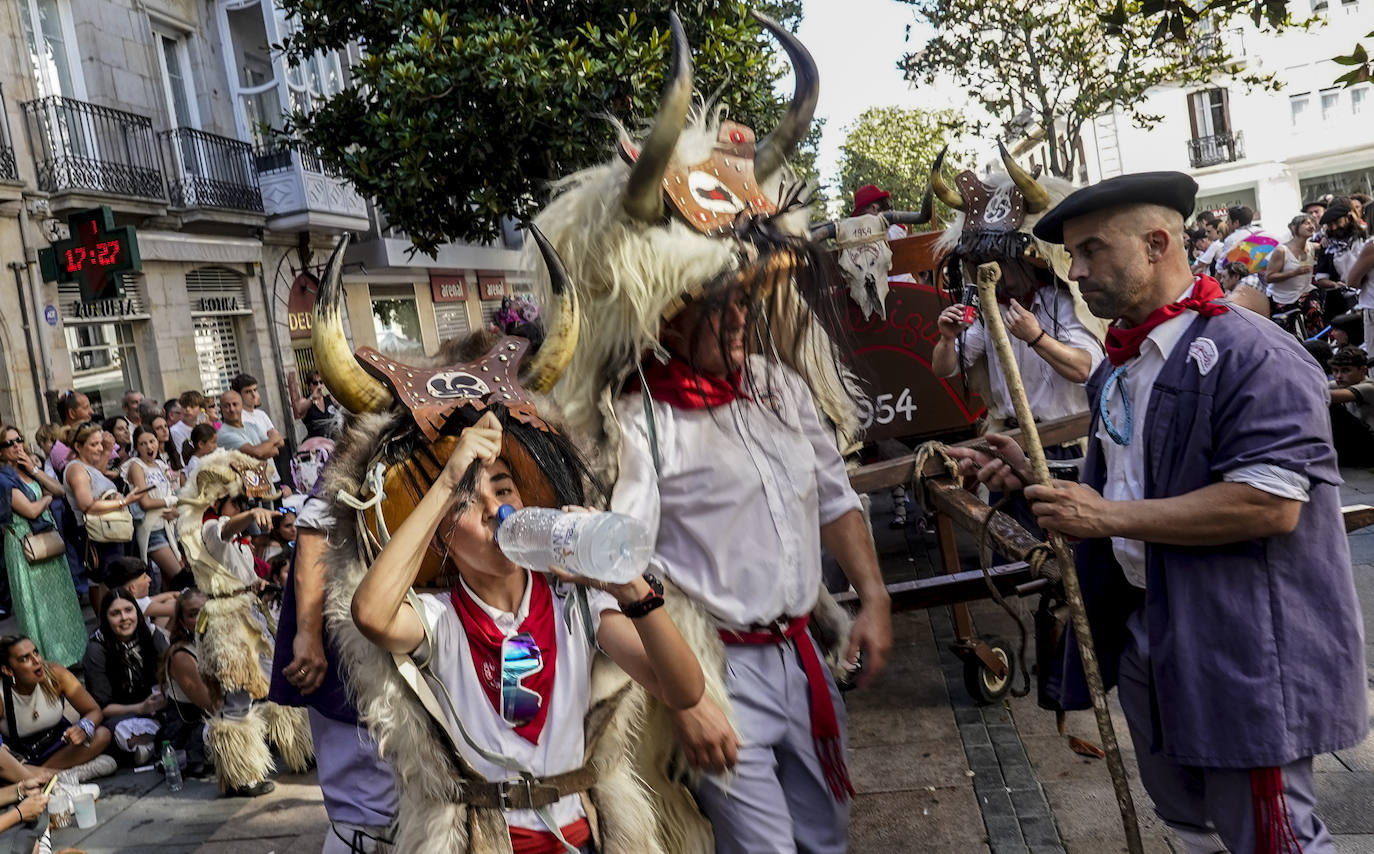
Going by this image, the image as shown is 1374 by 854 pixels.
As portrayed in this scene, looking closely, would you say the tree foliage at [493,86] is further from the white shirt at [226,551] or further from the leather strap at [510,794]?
the leather strap at [510,794]

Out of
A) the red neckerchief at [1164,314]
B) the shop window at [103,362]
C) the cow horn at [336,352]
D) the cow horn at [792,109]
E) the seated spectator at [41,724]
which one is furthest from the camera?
the shop window at [103,362]

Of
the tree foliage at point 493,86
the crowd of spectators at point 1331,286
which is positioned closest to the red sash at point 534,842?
the crowd of spectators at point 1331,286

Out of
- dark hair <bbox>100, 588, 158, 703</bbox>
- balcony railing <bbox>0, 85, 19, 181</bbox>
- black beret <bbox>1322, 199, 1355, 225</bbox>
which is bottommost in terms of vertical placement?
dark hair <bbox>100, 588, 158, 703</bbox>

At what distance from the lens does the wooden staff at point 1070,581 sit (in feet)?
8.18

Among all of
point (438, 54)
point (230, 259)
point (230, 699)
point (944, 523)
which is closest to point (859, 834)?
point (944, 523)

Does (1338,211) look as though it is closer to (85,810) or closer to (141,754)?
(141,754)

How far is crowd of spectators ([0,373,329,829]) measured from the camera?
5664 mm

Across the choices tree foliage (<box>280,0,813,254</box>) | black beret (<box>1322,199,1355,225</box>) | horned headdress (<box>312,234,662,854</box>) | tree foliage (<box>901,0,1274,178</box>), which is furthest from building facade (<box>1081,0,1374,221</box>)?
horned headdress (<box>312,234,662,854</box>)

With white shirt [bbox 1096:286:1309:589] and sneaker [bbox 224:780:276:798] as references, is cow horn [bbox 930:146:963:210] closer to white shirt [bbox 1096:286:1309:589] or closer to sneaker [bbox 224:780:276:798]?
white shirt [bbox 1096:286:1309:589]

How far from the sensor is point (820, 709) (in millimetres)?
2607

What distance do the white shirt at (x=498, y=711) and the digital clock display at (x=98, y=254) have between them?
10.5 meters

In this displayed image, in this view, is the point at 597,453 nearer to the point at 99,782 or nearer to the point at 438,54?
the point at 99,782

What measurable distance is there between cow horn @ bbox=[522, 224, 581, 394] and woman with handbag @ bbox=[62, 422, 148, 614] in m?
6.43

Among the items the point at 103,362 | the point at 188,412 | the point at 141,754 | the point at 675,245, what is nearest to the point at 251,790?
the point at 141,754
